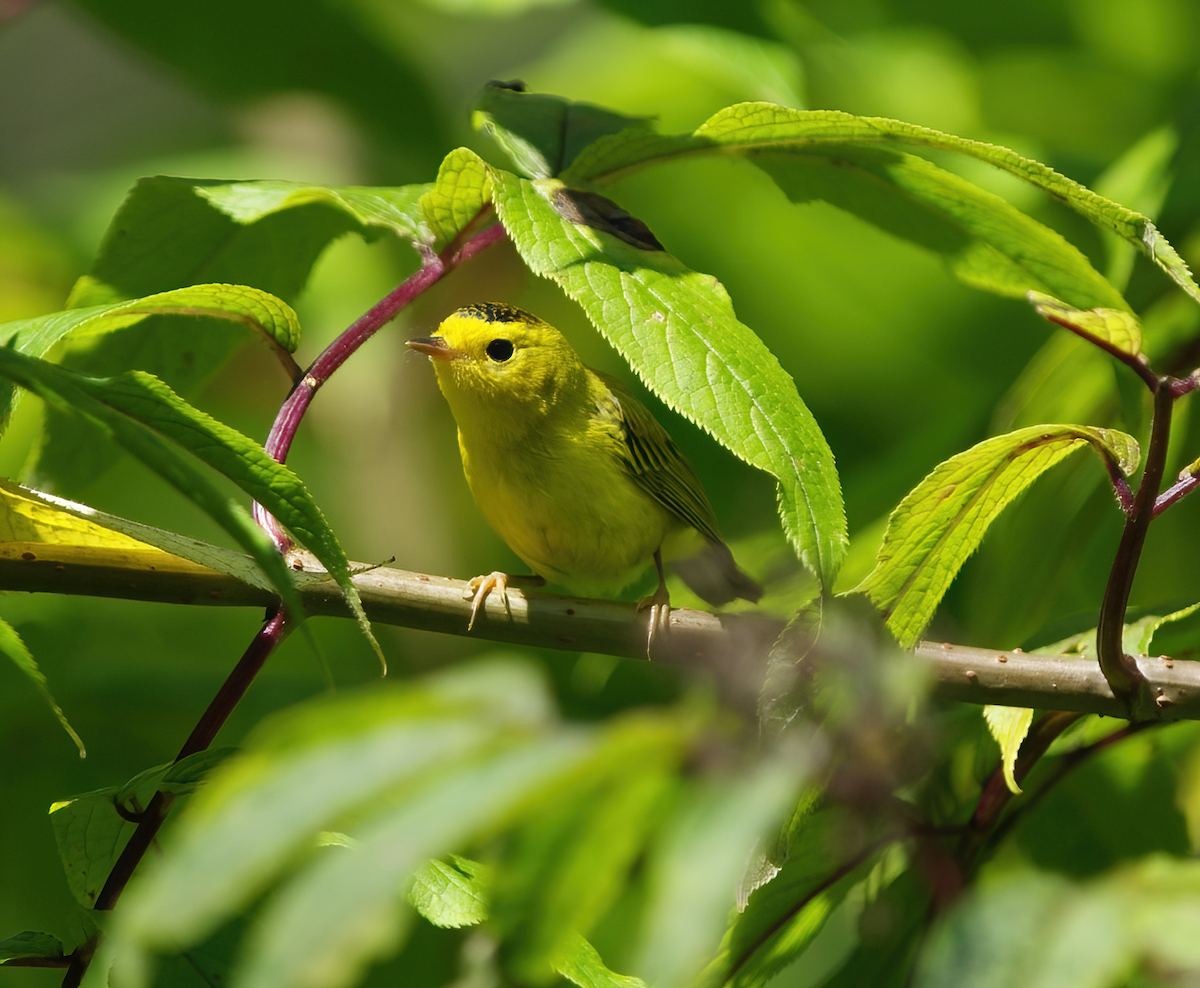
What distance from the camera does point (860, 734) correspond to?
104 centimetres

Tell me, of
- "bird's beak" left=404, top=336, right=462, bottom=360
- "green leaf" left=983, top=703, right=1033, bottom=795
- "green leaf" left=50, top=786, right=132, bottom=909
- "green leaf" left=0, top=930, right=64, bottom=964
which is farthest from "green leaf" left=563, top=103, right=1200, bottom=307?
"bird's beak" left=404, top=336, right=462, bottom=360

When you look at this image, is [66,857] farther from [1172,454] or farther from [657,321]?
[1172,454]

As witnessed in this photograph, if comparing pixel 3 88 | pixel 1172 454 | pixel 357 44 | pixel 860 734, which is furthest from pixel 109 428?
pixel 3 88

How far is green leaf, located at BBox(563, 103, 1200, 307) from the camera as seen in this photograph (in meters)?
1.12

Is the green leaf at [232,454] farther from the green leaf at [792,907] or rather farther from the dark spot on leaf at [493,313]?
the dark spot on leaf at [493,313]

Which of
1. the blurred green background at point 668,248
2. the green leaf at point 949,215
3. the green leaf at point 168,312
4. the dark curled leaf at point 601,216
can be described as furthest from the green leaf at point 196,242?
the green leaf at point 949,215

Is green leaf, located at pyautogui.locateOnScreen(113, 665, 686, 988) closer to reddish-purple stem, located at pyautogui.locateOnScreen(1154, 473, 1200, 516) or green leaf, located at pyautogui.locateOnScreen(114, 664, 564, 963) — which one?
green leaf, located at pyautogui.locateOnScreen(114, 664, 564, 963)

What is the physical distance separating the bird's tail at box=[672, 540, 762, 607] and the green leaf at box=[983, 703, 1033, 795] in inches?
51.9

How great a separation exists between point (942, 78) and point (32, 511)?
2.45m

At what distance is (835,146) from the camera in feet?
4.33

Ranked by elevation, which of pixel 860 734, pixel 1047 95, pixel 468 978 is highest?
pixel 1047 95

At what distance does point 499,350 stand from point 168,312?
1337 mm

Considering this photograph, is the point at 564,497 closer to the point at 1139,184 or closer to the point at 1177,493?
the point at 1139,184

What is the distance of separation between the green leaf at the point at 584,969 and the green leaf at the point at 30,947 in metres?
0.49
